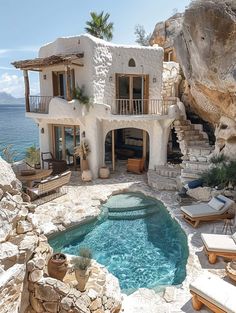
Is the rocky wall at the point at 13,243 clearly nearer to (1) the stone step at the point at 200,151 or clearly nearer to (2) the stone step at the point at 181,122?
(1) the stone step at the point at 200,151

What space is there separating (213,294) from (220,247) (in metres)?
2.21

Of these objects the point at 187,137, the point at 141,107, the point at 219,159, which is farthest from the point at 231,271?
the point at 141,107

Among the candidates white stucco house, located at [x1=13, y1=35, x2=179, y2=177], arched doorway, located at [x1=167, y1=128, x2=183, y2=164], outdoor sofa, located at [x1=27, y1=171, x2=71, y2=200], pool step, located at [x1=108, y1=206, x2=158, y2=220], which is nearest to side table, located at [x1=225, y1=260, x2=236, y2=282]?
pool step, located at [x1=108, y1=206, x2=158, y2=220]

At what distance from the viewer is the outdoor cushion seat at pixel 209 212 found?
35.6ft

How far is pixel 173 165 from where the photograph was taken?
17.8m

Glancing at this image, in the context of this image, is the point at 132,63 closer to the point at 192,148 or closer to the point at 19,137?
the point at 192,148

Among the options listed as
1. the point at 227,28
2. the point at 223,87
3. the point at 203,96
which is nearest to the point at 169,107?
the point at 203,96

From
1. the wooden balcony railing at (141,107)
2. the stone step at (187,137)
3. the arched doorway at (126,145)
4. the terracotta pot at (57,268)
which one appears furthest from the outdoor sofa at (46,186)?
the stone step at (187,137)

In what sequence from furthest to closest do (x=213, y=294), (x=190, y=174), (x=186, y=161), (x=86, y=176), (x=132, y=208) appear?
(x=86, y=176)
(x=186, y=161)
(x=190, y=174)
(x=132, y=208)
(x=213, y=294)

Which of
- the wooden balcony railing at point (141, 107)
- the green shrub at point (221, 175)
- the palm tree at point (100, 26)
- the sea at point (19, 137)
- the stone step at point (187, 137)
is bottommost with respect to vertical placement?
the sea at point (19, 137)

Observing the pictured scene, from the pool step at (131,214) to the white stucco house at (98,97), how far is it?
5046mm

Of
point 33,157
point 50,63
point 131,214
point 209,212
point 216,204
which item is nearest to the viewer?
point 209,212

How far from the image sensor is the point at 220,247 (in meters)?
8.42

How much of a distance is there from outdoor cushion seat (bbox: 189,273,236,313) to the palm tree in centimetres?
2402
